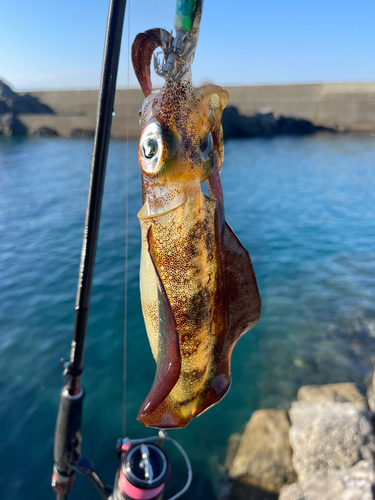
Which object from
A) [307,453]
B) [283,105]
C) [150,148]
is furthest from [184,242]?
[283,105]

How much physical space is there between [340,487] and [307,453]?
2.34 feet

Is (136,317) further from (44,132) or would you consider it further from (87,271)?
(44,132)

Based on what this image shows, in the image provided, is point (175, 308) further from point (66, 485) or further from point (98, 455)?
point (98, 455)

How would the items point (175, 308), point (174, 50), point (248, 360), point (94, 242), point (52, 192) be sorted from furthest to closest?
1. point (52, 192)
2. point (248, 360)
3. point (94, 242)
4. point (175, 308)
5. point (174, 50)

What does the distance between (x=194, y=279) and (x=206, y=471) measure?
192 inches

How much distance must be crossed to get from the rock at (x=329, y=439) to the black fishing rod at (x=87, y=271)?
2.71 m

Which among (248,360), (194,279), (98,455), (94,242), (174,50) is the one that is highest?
(174,50)

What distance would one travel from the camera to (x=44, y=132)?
31.0 m

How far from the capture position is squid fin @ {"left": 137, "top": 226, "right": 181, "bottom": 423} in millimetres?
1056

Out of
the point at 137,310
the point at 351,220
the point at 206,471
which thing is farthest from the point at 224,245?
the point at 351,220

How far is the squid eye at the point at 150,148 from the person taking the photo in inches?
40.5

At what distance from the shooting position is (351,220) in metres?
12.9

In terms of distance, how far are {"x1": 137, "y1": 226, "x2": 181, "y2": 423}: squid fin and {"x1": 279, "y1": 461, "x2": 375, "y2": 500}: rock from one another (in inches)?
149

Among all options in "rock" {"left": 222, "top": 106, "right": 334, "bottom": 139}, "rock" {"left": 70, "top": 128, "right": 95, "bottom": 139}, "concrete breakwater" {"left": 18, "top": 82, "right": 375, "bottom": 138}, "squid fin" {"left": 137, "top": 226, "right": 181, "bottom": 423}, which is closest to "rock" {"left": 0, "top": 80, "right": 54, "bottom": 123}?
"concrete breakwater" {"left": 18, "top": 82, "right": 375, "bottom": 138}
